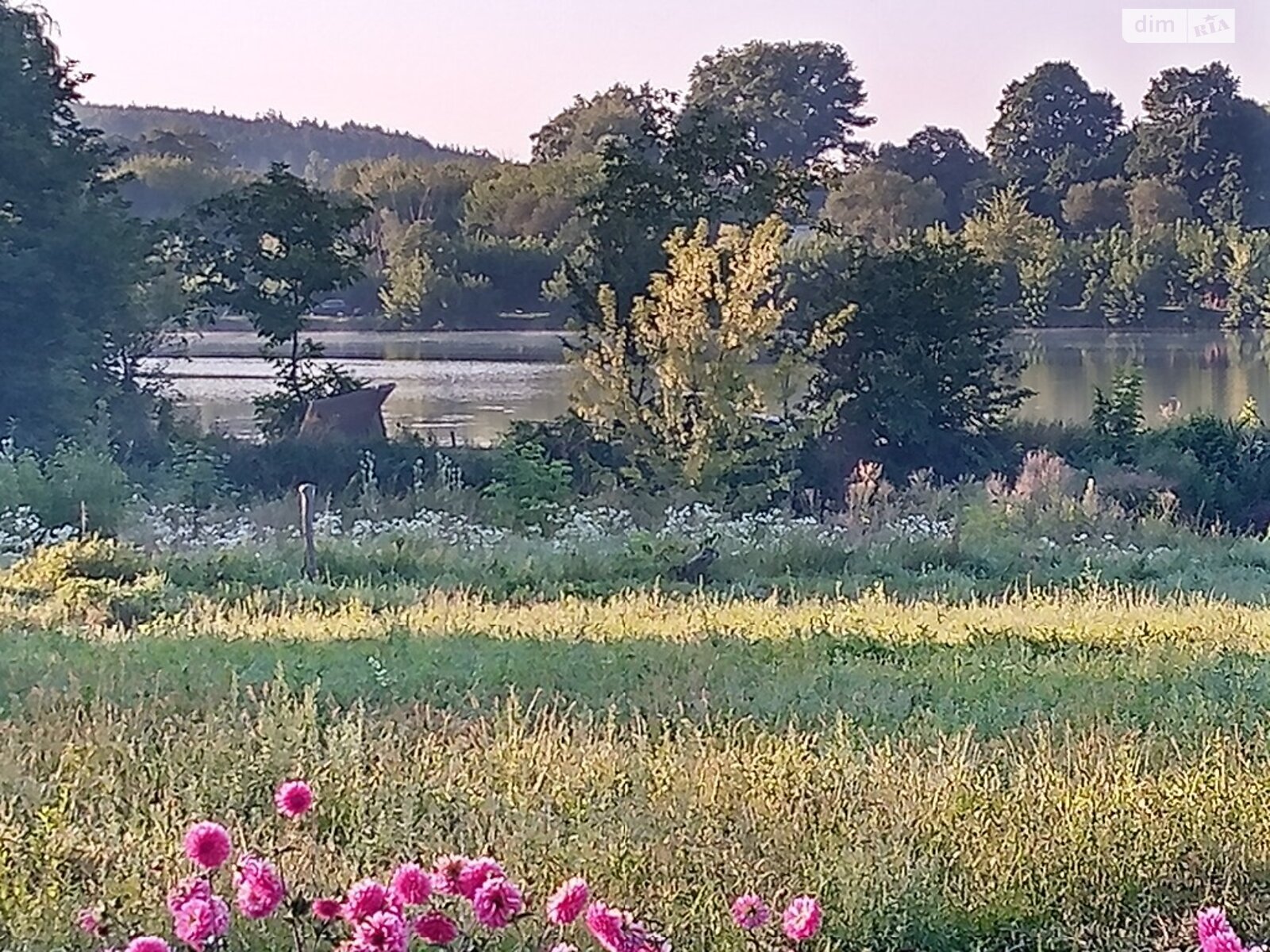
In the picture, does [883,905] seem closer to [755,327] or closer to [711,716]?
[711,716]

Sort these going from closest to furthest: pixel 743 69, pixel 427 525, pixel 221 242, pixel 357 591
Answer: pixel 357 591 < pixel 427 525 < pixel 221 242 < pixel 743 69

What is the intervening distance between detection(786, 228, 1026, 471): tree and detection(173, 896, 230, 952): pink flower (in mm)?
→ 13934

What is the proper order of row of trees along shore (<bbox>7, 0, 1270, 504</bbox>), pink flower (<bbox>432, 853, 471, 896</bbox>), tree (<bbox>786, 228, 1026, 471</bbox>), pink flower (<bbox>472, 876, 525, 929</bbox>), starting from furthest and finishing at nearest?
tree (<bbox>786, 228, 1026, 471</bbox>)
row of trees along shore (<bbox>7, 0, 1270, 504</bbox>)
pink flower (<bbox>432, 853, 471, 896</bbox>)
pink flower (<bbox>472, 876, 525, 929</bbox>)

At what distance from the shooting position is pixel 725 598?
680 cm

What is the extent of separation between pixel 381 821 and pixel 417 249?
1913 cm

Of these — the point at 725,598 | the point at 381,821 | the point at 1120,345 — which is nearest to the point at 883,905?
the point at 381,821

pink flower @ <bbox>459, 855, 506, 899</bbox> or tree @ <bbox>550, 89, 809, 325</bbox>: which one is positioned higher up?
tree @ <bbox>550, 89, 809, 325</bbox>

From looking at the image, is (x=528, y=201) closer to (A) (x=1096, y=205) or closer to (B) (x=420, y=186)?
(B) (x=420, y=186)

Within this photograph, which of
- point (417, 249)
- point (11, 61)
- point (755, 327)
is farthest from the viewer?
point (417, 249)

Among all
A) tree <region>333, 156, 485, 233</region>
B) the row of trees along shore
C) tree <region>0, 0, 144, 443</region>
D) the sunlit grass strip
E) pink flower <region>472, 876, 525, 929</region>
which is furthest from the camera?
tree <region>333, 156, 485, 233</region>

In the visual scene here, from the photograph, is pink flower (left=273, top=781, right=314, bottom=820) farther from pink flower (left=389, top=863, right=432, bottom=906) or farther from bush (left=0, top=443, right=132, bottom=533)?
bush (left=0, top=443, right=132, bottom=533)

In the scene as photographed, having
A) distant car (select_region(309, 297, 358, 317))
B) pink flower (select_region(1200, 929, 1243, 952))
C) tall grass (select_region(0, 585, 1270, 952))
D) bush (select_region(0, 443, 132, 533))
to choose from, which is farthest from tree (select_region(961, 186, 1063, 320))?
pink flower (select_region(1200, 929, 1243, 952))

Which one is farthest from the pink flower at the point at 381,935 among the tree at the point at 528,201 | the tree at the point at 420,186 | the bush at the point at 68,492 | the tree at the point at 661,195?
the tree at the point at 420,186

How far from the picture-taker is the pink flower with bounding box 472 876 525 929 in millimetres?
2018
